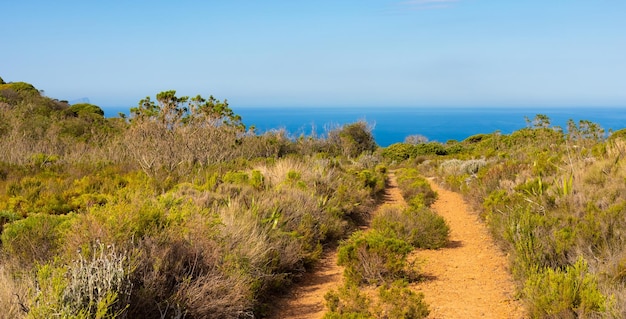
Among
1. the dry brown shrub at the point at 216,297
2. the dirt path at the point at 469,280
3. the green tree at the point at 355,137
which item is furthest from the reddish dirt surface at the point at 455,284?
the green tree at the point at 355,137

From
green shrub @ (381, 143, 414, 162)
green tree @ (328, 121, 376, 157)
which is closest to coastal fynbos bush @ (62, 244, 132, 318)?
green tree @ (328, 121, 376, 157)

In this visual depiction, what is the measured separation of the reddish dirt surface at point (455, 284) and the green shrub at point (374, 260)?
1.02 feet

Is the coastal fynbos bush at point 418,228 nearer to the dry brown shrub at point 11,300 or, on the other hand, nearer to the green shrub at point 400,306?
the green shrub at point 400,306

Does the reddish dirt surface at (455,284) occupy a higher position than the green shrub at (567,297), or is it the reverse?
the green shrub at (567,297)

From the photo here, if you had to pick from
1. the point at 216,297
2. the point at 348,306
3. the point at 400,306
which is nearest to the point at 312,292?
the point at 348,306

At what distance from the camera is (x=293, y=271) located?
7.23m

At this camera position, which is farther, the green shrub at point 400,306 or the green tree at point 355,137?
the green tree at point 355,137

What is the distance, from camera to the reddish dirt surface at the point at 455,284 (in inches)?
219

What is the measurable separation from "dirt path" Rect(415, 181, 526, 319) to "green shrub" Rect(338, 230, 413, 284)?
17.0 inches

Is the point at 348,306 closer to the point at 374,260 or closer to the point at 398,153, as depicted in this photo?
the point at 374,260

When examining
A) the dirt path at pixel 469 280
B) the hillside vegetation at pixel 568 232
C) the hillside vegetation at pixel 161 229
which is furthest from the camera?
the dirt path at pixel 469 280

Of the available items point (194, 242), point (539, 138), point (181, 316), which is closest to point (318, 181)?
point (194, 242)

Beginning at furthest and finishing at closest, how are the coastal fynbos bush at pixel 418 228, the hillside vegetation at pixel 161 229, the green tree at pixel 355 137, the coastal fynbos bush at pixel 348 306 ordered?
the green tree at pixel 355 137, the coastal fynbos bush at pixel 418 228, the coastal fynbos bush at pixel 348 306, the hillside vegetation at pixel 161 229

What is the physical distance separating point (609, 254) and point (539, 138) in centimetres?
1767
